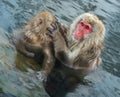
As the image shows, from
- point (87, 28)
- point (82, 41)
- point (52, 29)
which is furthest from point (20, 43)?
point (87, 28)

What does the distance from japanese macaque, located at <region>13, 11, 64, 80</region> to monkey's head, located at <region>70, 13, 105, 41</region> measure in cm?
47

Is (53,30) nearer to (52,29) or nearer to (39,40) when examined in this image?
(52,29)

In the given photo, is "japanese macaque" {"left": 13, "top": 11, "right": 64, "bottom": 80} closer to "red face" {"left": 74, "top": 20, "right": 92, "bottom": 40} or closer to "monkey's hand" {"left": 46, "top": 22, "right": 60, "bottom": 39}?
"monkey's hand" {"left": 46, "top": 22, "right": 60, "bottom": 39}

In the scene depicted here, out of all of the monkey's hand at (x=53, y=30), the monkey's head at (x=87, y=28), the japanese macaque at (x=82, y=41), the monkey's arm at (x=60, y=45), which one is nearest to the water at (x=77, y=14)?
the japanese macaque at (x=82, y=41)

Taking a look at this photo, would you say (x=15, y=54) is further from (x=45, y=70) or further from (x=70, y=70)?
(x=70, y=70)

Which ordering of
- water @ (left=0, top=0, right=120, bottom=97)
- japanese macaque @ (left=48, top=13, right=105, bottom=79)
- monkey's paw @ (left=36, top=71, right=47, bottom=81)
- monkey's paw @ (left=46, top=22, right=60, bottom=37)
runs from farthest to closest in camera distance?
water @ (left=0, top=0, right=120, bottom=97)
japanese macaque @ (left=48, top=13, right=105, bottom=79)
monkey's paw @ (left=46, top=22, right=60, bottom=37)
monkey's paw @ (left=36, top=71, right=47, bottom=81)

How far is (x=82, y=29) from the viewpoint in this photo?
28.8 ft

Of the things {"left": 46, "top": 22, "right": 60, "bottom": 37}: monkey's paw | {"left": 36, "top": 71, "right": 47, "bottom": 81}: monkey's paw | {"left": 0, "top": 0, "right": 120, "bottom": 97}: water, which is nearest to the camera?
{"left": 36, "top": 71, "right": 47, "bottom": 81}: monkey's paw

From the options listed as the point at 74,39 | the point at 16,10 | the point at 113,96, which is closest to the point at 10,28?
the point at 16,10

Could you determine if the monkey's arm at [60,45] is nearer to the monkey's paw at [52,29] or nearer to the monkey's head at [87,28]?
the monkey's paw at [52,29]

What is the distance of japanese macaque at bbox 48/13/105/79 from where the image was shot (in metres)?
8.76

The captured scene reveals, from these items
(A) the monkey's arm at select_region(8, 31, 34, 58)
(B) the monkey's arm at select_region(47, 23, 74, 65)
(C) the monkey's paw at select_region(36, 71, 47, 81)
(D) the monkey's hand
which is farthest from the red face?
(C) the monkey's paw at select_region(36, 71, 47, 81)

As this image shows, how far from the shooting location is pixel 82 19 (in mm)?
8828

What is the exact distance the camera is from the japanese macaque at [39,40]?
867 cm
